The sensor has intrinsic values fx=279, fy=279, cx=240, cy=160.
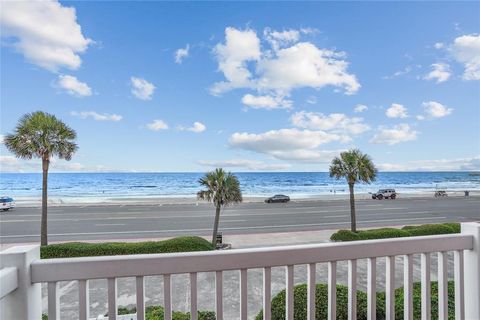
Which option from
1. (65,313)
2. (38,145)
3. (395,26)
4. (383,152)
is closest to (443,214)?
(395,26)

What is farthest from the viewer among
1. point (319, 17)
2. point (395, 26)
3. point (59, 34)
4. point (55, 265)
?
point (395, 26)

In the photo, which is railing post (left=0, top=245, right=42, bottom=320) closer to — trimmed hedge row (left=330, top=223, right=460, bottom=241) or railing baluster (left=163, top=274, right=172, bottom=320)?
railing baluster (left=163, top=274, right=172, bottom=320)

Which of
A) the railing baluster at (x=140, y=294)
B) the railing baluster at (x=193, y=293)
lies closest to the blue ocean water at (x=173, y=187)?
the railing baluster at (x=193, y=293)

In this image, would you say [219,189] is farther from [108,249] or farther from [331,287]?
[331,287]

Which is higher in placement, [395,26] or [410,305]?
[395,26]

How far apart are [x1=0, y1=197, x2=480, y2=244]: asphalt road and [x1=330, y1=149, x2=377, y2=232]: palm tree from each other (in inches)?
147

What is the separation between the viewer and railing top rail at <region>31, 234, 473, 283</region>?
105cm

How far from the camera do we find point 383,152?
63.9m

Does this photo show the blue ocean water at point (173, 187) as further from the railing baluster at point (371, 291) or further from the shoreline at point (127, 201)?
the railing baluster at point (371, 291)

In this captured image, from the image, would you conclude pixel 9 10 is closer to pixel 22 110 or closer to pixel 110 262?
pixel 110 262

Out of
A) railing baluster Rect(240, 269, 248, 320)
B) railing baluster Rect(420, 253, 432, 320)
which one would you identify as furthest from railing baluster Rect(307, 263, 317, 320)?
railing baluster Rect(420, 253, 432, 320)

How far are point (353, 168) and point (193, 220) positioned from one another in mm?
10685

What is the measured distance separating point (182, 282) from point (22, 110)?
9.36 m

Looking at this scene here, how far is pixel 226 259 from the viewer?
1.16m
